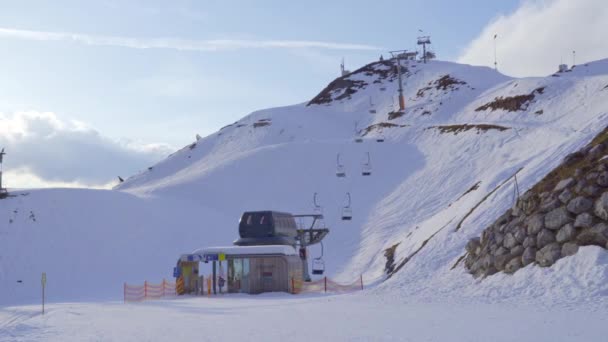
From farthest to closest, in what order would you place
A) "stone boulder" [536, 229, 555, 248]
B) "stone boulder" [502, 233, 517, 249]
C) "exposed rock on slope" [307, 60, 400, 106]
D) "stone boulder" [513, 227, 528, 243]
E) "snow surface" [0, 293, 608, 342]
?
"exposed rock on slope" [307, 60, 400, 106], "stone boulder" [502, 233, 517, 249], "stone boulder" [513, 227, 528, 243], "stone boulder" [536, 229, 555, 248], "snow surface" [0, 293, 608, 342]

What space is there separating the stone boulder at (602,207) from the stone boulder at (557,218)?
1017mm

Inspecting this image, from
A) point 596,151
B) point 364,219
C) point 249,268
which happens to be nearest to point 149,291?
point 249,268

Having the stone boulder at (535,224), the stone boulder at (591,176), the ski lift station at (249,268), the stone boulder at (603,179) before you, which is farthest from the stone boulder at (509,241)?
the ski lift station at (249,268)

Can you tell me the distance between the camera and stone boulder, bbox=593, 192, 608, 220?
19875 millimetres

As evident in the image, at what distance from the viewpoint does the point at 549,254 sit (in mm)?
20938

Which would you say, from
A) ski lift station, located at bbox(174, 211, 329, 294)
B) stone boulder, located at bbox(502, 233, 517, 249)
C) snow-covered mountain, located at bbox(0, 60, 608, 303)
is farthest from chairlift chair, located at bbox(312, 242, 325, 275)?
stone boulder, located at bbox(502, 233, 517, 249)

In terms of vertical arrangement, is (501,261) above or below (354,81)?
below

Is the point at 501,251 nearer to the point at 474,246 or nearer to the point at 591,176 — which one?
the point at 474,246

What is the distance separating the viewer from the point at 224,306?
26.2m

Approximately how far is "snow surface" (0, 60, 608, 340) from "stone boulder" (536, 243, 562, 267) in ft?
1.24

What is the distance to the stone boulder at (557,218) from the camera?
69.5 ft

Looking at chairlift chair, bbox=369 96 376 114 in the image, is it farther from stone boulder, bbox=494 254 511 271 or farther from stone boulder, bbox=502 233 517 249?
stone boulder, bbox=494 254 511 271

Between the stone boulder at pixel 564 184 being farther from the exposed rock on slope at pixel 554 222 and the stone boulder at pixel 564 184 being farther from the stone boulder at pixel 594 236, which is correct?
the stone boulder at pixel 594 236

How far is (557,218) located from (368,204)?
3129cm
